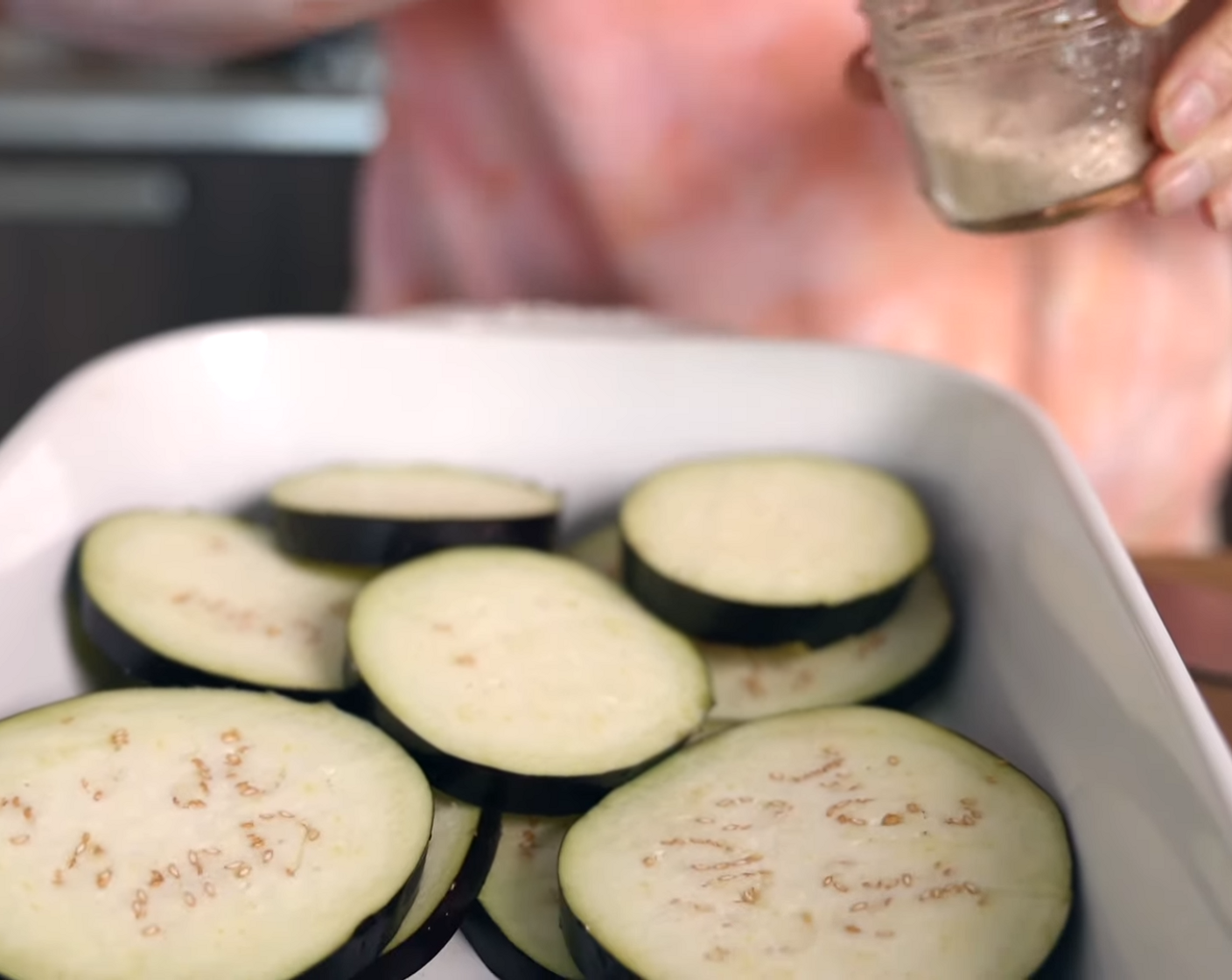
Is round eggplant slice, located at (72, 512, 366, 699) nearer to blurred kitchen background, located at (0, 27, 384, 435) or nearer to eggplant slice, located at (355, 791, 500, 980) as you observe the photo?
eggplant slice, located at (355, 791, 500, 980)

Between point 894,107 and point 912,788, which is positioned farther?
point 894,107

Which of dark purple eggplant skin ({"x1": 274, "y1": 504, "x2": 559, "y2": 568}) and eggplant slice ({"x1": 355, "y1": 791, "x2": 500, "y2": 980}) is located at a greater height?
dark purple eggplant skin ({"x1": 274, "y1": 504, "x2": 559, "y2": 568})

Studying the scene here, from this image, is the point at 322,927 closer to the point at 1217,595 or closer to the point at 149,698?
the point at 149,698

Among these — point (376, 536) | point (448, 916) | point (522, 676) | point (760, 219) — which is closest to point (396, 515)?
point (376, 536)

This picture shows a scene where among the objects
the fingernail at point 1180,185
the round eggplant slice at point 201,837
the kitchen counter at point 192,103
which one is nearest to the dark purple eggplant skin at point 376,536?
the round eggplant slice at point 201,837

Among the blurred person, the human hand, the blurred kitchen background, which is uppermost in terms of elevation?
the human hand

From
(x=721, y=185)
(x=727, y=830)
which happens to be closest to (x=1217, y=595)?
(x=727, y=830)

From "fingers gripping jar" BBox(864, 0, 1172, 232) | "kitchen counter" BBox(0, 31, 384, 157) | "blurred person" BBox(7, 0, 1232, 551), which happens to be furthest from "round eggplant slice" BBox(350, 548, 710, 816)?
"kitchen counter" BBox(0, 31, 384, 157)
